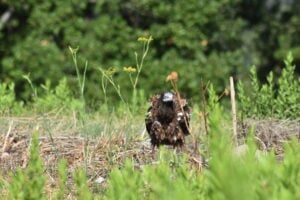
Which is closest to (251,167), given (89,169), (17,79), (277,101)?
(89,169)

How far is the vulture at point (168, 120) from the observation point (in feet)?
18.5

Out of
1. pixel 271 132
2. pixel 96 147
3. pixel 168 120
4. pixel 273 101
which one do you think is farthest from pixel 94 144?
pixel 273 101

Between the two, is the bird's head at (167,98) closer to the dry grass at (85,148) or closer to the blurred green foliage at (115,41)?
the dry grass at (85,148)

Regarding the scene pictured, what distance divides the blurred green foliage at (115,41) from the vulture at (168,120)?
7.25 metres

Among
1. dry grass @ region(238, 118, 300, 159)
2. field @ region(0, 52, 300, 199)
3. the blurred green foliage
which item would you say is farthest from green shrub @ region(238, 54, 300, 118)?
the blurred green foliage

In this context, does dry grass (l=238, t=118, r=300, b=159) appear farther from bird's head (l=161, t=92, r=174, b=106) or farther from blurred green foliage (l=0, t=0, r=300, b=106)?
blurred green foliage (l=0, t=0, r=300, b=106)

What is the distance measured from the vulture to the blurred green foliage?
7.25 m

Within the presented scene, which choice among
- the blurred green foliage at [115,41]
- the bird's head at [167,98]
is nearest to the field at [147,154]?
the bird's head at [167,98]

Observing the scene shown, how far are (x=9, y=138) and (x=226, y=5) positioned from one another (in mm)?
8514

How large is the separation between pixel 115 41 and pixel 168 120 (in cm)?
800

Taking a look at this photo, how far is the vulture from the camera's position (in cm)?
564

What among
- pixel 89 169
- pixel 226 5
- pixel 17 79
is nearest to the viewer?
pixel 89 169

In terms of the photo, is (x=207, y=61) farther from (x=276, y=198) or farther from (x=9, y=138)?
(x=276, y=198)

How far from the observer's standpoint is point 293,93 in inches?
293
